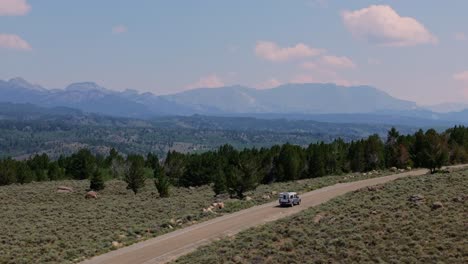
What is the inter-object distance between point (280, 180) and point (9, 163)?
58.7 m

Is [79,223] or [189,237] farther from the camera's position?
[79,223]

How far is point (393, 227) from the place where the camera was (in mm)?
27312

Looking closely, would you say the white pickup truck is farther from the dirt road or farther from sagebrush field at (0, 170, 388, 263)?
sagebrush field at (0, 170, 388, 263)

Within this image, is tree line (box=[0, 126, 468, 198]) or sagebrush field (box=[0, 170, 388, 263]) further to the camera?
tree line (box=[0, 126, 468, 198])

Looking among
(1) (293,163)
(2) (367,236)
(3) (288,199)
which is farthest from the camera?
(1) (293,163)

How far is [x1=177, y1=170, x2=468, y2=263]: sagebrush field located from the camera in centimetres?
2391

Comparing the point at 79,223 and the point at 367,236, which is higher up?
the point at 367,236

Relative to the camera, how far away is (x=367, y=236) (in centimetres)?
2658

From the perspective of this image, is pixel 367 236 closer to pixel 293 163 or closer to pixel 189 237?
pixel 189 237

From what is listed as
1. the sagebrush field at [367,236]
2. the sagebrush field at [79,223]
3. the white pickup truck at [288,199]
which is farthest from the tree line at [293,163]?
the sagebrush field at [367,236]

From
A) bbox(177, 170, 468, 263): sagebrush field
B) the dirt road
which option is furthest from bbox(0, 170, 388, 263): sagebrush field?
bbox(177, 170, 468, 263): sagebrush field

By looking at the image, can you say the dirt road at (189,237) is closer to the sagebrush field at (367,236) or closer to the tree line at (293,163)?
the sagebrush field at (367,236)

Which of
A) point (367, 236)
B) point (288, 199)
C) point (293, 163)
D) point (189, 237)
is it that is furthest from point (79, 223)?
point (293, 163)

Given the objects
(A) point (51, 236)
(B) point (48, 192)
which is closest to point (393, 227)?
(A) point (51, 236)
